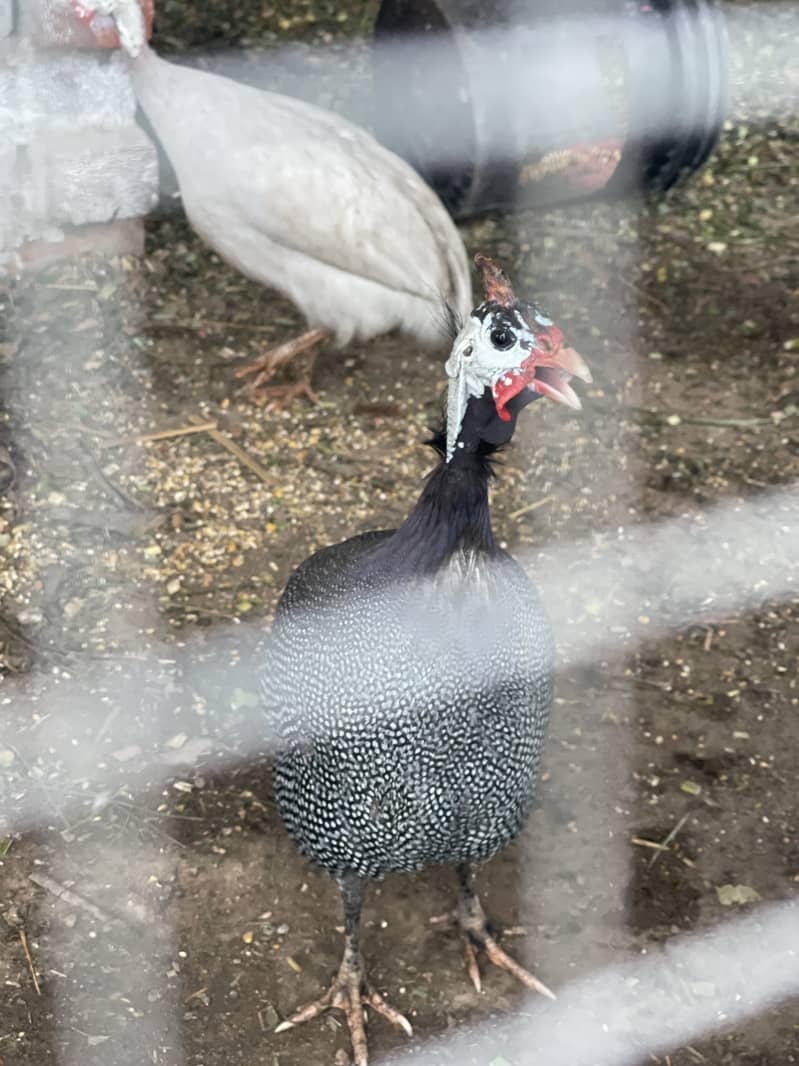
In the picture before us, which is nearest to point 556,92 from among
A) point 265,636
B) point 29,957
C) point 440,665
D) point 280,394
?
point 280,394

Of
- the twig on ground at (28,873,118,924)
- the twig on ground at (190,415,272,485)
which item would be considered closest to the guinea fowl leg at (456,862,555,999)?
the twig on ground at (28,873,118,924)

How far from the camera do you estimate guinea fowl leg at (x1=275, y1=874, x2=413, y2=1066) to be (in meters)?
2.03

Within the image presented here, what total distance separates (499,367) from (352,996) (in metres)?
0.93

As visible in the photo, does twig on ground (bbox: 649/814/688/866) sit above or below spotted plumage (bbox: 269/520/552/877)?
below

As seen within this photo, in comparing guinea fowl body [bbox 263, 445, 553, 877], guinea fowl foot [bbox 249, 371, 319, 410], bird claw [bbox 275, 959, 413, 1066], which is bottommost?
bird claw [bbox 275, 959, 413, 1066]

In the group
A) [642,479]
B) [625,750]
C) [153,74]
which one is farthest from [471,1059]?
[153,74]

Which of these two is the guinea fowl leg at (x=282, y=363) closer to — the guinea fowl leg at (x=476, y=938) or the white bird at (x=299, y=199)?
the white bird at (x=299, y=199)

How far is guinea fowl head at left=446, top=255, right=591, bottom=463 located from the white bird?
40.4 inches

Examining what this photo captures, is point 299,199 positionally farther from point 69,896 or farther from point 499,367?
point 69,896

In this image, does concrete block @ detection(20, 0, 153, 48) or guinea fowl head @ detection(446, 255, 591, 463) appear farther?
concrete block @ detection(20, 0, 153, 48)

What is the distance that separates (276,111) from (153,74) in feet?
0.81

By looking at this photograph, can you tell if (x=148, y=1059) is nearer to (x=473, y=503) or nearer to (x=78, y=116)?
(x=473, y=503)

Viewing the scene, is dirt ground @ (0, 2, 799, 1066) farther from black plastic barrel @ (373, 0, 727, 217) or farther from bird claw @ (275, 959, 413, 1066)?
black plastic barrel @ (373, 0, 727, 217)

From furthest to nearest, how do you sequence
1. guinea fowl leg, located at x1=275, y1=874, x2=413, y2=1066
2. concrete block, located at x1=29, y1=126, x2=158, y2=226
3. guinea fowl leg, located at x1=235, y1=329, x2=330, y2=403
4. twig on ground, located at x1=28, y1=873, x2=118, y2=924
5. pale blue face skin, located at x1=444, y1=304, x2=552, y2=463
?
guinea fowl leg, located at x1=235, y1=329, x2=330, y2=403 → concrete block, located at x1=29, y1=126, x2=158, y2=226 → twig on ground, located at x1=28, y1=873, x2=118, y2=924 → guinea fowl leg, located at x1=275, y1=874, x2=413, y2=1066 → pale blue face skin, located at x1=444, y1=304, x2=552, y2=463
